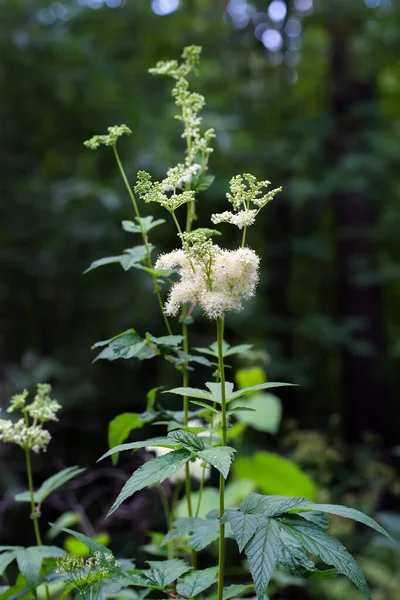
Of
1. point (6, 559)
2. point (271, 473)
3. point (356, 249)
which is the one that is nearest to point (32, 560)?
point (6, 559)

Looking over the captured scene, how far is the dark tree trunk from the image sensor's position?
509 centimetres

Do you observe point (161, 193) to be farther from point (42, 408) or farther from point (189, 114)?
point (42, 408)

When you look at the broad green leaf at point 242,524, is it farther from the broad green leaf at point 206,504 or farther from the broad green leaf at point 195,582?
the broad green leaf at point 206,504

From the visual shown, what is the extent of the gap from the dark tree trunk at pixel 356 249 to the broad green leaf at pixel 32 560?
166 inches

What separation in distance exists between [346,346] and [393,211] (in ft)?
4.33

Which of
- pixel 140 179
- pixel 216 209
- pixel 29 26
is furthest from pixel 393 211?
pixel 140 179

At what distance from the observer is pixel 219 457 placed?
82 cm

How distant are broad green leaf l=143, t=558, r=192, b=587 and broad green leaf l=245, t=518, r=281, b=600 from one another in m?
0.28

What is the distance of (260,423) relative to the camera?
227cm

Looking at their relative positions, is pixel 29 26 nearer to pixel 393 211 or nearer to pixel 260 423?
pixel 260 423

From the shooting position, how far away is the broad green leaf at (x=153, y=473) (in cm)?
78

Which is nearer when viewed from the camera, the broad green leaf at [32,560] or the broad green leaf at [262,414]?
the broad green leaf at [32,560]

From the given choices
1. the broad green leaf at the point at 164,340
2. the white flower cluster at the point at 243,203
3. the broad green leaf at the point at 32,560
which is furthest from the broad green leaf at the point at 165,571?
the white flower cluster at the point at 243,203

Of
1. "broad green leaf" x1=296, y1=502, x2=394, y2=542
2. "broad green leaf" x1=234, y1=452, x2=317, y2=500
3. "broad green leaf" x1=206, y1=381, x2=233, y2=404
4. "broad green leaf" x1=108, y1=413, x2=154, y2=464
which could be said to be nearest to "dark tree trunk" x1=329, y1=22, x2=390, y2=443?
"broad green leaf" x1=234, y1=452, x2=317, y2=500
